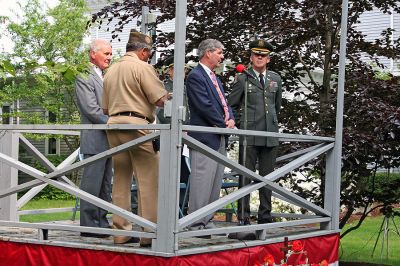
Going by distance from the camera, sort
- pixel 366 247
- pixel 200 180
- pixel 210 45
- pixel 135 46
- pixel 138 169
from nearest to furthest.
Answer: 1. pixel 138 169
2. pixel 135 46
3. pixel 200 180
4. pixel 210 45
5. pixel 366 247

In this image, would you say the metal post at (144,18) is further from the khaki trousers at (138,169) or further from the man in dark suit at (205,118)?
the khaki trousers at (138,169)

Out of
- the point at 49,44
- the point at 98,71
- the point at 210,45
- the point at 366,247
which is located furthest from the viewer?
the point at 49,44

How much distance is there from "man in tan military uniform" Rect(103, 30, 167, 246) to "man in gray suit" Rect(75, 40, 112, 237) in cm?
62

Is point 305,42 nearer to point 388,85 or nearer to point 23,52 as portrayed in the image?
point 388,85

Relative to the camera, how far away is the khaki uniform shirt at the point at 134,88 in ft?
20.9

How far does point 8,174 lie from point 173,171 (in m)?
2.70

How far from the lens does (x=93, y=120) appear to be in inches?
284

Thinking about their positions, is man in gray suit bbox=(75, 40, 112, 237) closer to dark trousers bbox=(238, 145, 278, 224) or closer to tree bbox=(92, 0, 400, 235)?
dark trousers bbox=(238, 145, 278, 224)

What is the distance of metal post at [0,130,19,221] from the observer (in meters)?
7.83

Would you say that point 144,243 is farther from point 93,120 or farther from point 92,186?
point 93,120

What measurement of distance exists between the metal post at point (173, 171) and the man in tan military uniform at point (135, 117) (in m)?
0.50

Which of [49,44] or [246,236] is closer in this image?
[246,236]

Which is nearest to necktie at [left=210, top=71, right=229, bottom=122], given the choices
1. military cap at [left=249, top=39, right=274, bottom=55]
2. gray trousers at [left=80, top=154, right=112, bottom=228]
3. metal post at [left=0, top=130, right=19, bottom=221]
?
military cap at [left=249, top=39, right=274, bottom=55]

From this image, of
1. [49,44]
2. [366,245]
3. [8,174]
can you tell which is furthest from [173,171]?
[49,44]
